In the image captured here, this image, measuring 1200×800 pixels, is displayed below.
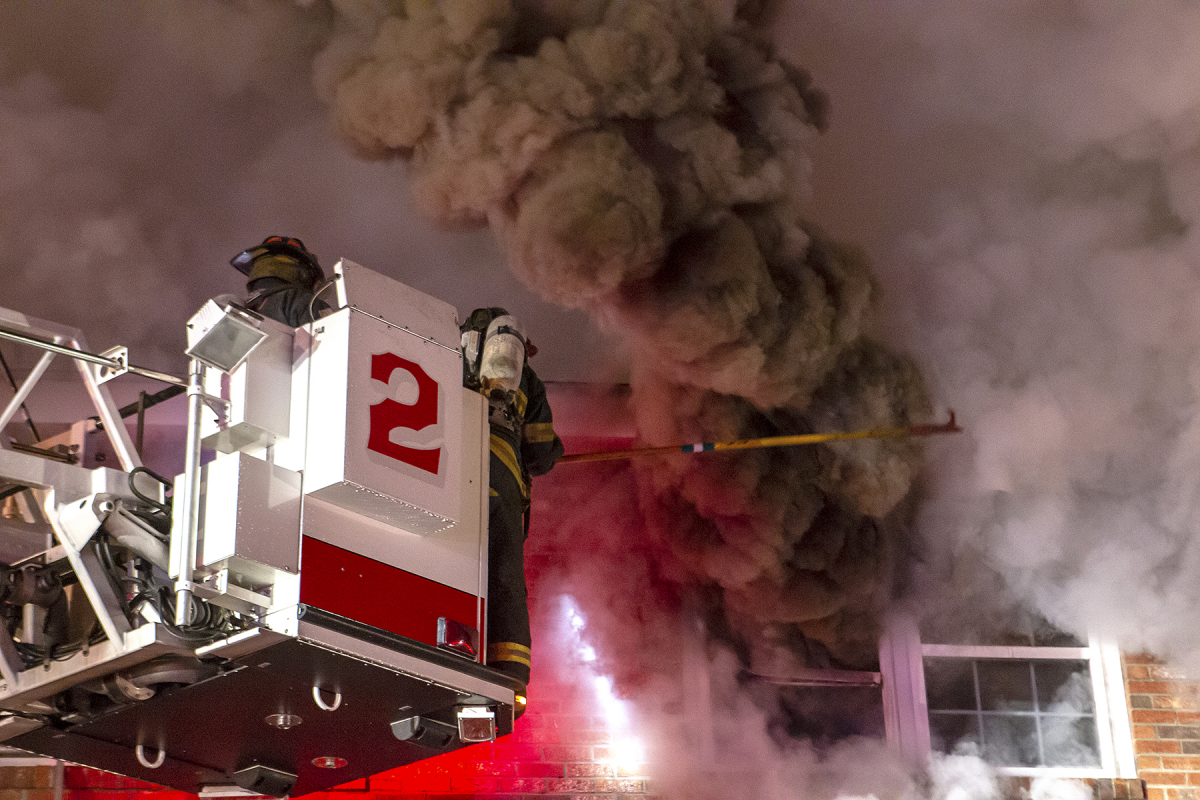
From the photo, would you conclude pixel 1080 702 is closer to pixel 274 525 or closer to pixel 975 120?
pixel 975 120

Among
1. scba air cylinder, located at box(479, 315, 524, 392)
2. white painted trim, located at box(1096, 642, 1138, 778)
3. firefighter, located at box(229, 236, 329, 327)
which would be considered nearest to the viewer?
scba air cylinder, located at box(479, 315, 524, 392)

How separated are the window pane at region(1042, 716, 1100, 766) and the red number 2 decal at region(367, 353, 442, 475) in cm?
472

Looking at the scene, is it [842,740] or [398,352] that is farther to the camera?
[842,740]

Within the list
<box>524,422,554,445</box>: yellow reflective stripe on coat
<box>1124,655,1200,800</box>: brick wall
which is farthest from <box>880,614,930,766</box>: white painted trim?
<box>524,422,554,445</box>: yellow reflective stripe on coat

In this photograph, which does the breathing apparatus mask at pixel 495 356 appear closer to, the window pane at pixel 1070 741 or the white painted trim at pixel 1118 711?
the window pane at pixel 1070 741

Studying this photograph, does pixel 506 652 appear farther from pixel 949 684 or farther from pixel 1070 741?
pixel 1070 741

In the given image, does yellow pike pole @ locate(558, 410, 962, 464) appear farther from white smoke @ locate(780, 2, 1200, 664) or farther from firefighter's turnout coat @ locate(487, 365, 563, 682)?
firefighter's turnout coat @ locate(487, 365, 563, 682)

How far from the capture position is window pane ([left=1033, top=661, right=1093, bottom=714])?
7512 mm

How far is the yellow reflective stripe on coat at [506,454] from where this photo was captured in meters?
4.87

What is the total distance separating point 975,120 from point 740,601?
10.1 ft

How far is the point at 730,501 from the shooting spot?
23.9 feet

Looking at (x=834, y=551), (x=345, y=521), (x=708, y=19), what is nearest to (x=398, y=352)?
(x=345, y=521)

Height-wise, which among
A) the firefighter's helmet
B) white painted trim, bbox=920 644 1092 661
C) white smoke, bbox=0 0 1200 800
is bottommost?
white painted trim, bbox=920 644 1092 661

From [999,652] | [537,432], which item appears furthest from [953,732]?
[537,432]
